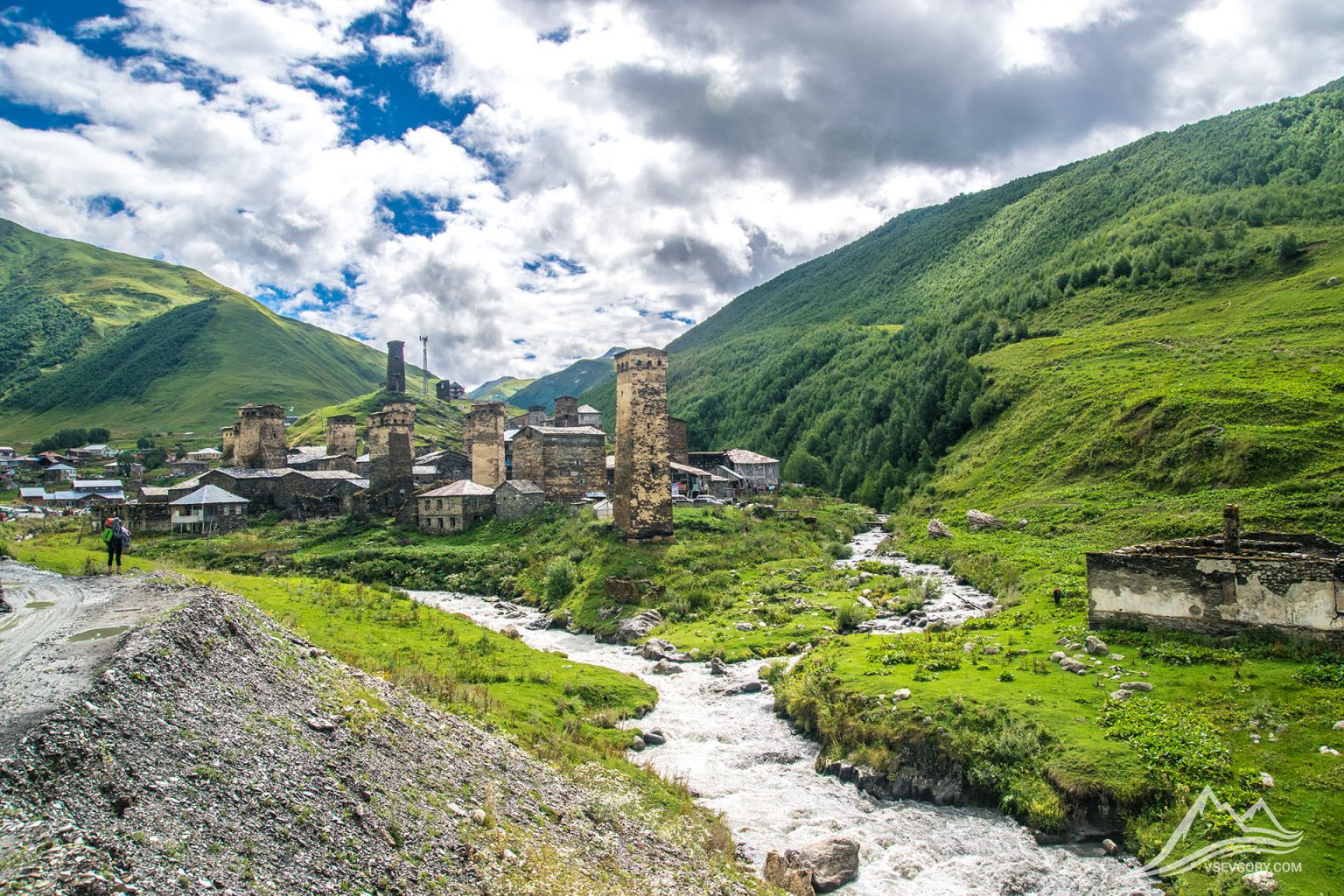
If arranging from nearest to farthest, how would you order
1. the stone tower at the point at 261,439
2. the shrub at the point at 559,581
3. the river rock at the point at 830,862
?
1. the river rock at the point at 830,862
2. the shrub at the point at 559,581
3. the stone tower at the point at 261,439

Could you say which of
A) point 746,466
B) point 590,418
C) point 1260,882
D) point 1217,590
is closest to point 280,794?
point 1260,882

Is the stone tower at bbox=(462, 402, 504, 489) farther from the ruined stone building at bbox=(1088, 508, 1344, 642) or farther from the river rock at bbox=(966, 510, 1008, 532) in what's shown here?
the ruined stone building at bbox=(1088, 508, 1344, 642)

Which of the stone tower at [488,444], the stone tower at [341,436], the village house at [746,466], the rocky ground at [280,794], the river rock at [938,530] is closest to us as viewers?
the rocky ground at [280,794]

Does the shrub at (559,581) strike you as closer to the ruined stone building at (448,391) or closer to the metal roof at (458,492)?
the metal roof at (458,492)

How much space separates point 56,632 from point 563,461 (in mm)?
38006

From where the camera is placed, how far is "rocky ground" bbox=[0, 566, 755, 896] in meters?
6.09

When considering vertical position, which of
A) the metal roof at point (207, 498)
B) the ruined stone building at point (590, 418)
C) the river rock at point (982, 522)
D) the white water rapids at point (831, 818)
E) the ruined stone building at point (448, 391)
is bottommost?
the white water rapids at point (831, 818)

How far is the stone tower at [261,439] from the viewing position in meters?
52.8

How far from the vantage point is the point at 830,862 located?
→ 38.6ft

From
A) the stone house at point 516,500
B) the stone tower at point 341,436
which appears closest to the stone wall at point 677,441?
the stone house at point 516,500

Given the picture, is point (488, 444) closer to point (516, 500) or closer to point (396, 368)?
point (516, 500)

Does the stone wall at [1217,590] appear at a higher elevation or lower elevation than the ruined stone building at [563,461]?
lower

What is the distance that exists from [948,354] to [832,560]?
44.2 metres

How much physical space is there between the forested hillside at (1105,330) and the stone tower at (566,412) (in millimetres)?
24888
